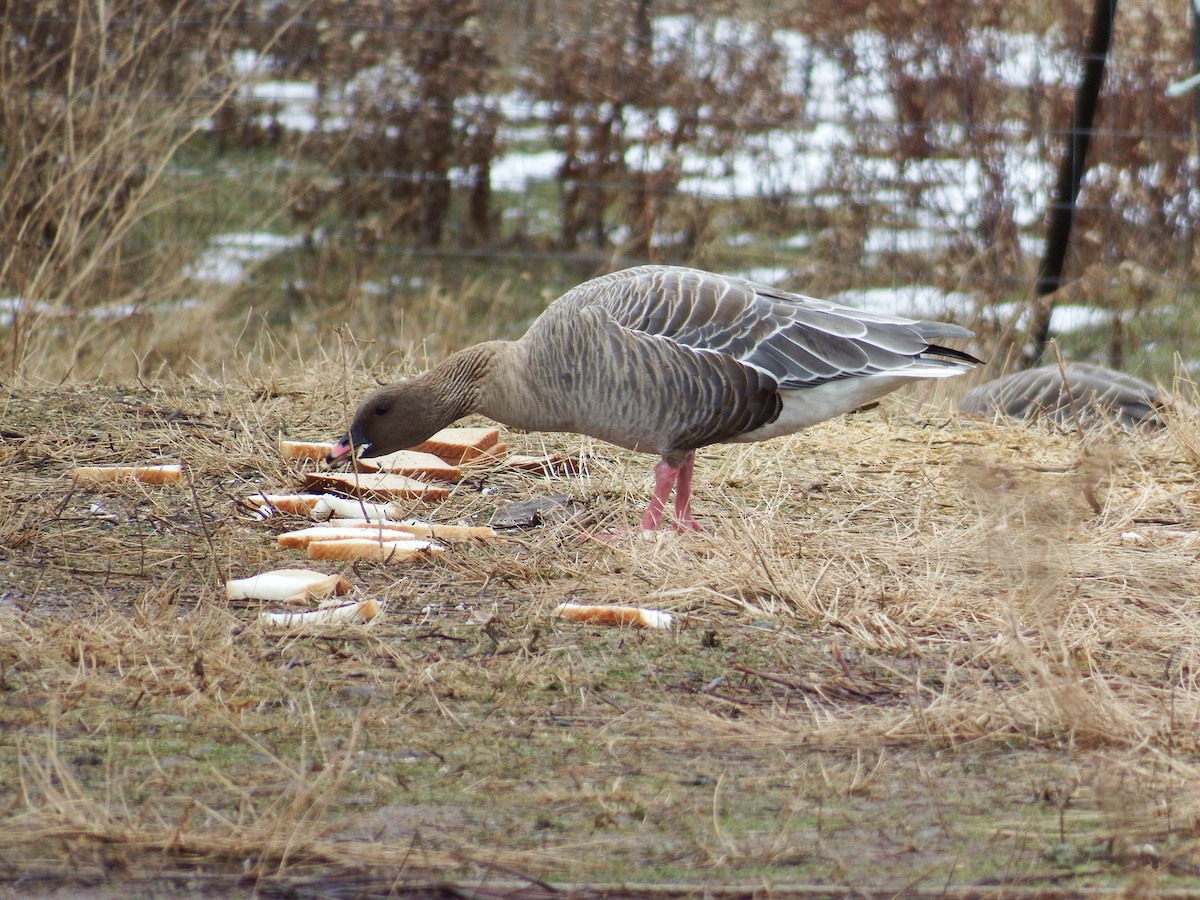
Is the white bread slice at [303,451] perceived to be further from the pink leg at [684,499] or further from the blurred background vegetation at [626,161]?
the blurred background vegetation at [626,161]

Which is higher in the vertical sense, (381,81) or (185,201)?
(381,81)

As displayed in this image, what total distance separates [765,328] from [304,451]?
181 centimetres

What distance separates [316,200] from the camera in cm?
1077

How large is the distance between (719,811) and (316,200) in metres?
9.18

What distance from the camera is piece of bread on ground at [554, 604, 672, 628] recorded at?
3.43 meters

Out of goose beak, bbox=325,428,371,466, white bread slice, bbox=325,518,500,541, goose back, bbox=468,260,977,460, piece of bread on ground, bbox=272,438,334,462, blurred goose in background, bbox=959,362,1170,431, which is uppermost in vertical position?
goose back, bbox=468,260,977,460

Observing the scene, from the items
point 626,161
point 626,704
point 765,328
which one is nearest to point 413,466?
point 765,328

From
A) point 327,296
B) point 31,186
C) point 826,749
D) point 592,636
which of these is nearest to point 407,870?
point 826,749

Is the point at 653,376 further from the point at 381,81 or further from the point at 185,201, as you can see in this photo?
the point at 381,81

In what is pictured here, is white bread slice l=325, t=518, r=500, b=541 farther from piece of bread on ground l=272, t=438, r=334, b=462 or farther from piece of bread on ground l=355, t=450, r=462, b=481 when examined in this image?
piece of bread on ground l=272, t=438, r=334, b=462

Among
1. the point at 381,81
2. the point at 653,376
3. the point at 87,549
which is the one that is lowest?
the point at 87,549

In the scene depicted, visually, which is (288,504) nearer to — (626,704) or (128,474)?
(128,474)

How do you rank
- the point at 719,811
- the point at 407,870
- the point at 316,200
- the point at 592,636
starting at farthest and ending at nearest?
1. the point at 316,200
2. the point at 592,636
3. the point at 719,811
4. the point at 407,870

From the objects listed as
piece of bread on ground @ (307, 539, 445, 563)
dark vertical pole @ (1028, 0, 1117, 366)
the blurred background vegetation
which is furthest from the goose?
dark vertical pole @ (1028, 0, 1117, 366)
